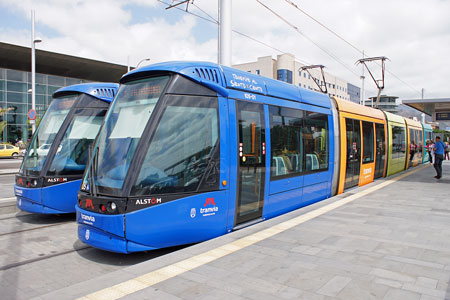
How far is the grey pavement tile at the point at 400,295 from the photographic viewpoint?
11.2ft

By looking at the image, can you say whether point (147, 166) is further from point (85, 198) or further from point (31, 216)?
point (31, 216)

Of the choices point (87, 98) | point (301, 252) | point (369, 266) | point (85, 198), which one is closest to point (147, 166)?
point (85, 198)

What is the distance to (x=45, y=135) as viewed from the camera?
26.9 feet

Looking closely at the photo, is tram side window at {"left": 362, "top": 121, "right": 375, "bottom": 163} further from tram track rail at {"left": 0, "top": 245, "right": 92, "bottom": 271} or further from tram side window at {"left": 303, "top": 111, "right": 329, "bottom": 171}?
tram track rail at {"left": 0, "top": 245, "right": 92, "bottom": 271}

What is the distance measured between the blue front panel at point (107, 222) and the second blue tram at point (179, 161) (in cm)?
1

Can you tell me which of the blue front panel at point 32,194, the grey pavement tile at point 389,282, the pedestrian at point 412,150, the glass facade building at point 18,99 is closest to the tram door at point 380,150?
the pedestrian at point 412,150

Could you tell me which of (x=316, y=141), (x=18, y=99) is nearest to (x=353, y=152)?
(x=316, y=141)

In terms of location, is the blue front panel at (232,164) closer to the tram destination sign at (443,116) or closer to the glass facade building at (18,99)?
the tram destination sign at (443,116)

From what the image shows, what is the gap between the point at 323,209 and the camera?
7.70m

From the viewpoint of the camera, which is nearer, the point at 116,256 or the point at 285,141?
the point at 116,256

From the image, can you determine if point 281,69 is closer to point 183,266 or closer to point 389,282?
point 183,266

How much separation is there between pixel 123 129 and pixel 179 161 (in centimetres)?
100

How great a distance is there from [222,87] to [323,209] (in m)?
3.69

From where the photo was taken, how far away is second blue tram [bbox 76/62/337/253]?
4.93 meters
